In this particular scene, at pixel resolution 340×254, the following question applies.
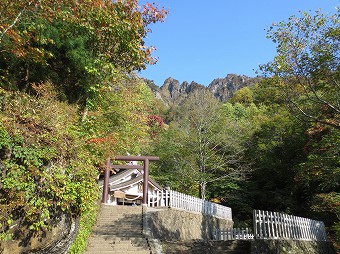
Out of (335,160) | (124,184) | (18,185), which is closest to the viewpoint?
(18,185)

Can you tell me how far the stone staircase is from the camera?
10945 mm

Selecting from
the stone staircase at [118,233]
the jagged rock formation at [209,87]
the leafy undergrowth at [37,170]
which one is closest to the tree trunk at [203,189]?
the stone staircase at [118,233]

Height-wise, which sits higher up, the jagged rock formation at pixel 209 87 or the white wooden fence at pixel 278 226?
the jagged rock formation at pixel 209 87

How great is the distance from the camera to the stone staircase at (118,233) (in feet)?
35.9

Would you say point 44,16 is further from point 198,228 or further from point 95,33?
point 198,228

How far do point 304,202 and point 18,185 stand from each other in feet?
73.9

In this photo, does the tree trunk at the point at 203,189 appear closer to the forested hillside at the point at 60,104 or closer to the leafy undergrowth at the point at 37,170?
the forested hillside at the point at 60,104

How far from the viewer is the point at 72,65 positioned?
12500 mm

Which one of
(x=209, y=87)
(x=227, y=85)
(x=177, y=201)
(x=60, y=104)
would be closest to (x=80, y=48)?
(x=60, y=104)

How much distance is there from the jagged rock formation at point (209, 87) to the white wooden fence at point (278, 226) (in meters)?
75.1

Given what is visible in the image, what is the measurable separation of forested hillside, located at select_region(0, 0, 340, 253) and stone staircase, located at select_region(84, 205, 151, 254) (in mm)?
724

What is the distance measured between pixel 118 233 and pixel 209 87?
96.8 metres

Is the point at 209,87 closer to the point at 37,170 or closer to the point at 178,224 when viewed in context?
the point at 178,224

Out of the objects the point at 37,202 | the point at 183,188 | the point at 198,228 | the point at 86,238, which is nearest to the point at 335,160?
the point at 198,228
